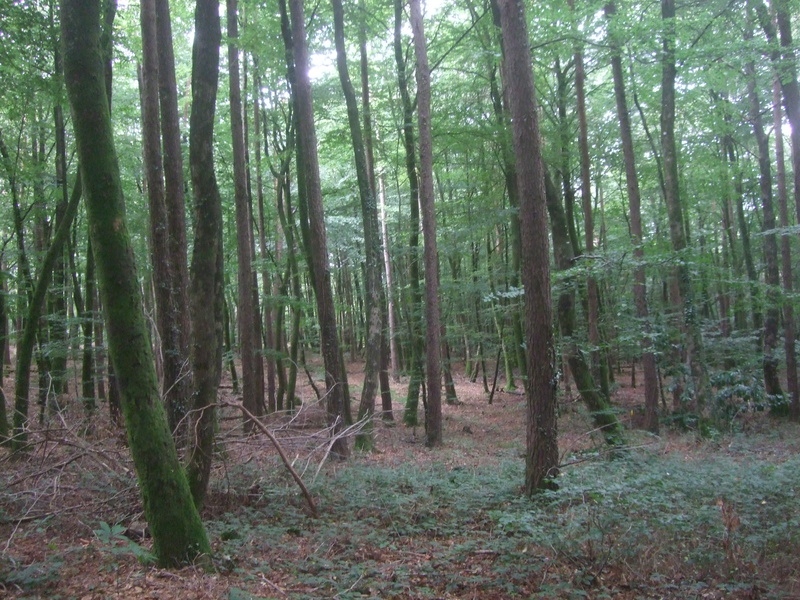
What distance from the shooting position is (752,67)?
57.7 feet

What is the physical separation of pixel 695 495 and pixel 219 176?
16768 mm

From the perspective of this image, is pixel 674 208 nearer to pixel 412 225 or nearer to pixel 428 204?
pixel 428 204

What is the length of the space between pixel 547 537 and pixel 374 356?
7443 mm

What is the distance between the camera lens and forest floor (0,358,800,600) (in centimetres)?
492

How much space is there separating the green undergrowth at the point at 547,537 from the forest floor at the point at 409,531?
20 mm

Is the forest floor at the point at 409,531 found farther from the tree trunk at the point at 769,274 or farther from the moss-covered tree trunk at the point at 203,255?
the tree trunk at the point at 769,274

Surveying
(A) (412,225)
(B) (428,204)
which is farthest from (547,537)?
(A) (412,225)

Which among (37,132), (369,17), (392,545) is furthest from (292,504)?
(37,132)

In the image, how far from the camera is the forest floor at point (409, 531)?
4.92 metres

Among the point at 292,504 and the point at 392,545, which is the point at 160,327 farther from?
the point at 392,545

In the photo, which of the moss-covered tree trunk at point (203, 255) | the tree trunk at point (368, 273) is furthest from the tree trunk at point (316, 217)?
the moss-covered tree trunk at point (203, 255)

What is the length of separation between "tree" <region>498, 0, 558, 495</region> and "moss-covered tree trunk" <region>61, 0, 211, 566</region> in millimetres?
4623

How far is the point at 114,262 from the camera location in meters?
4.74

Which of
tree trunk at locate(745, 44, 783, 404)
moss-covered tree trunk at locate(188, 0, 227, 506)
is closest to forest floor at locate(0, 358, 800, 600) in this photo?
moss-covered tree trunk at locate(188, 0, 227, 506)
